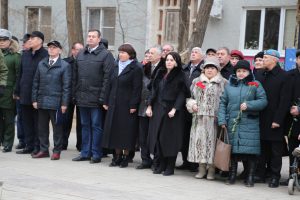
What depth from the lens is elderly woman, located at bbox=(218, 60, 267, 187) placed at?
367 inches

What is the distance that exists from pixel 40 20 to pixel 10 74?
53.8ft

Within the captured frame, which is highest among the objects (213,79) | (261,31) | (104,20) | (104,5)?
(104,5)

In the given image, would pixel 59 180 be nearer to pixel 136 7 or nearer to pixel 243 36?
pixel 243 36

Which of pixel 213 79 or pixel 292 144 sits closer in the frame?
pixel 292 144

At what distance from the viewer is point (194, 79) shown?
33.1ft

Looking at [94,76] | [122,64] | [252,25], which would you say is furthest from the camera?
[252,25]

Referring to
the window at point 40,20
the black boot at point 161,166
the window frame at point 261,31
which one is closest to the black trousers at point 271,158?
the black boot at point 161,166

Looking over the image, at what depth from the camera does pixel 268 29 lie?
852 inches

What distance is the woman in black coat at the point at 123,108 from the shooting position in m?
10.6

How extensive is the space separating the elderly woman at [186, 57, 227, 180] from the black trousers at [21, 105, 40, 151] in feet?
10.8

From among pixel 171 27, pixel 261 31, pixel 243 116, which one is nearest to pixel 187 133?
pixel 243 116

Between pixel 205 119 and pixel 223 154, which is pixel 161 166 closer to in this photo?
pixel 205 119

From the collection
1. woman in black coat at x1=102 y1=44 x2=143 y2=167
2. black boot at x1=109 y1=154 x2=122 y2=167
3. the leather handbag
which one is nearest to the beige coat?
the leather handbag

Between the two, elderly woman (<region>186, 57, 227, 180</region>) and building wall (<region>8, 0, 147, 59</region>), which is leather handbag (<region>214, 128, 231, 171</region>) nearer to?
elderly woman (<region>186, 57, 227, 180</region>)
